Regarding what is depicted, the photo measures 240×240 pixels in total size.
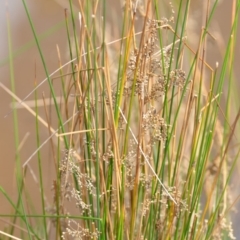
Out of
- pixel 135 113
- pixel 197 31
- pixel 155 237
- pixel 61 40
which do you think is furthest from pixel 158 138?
pixel 61 40

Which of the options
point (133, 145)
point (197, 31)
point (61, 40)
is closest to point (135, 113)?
point (133, 145)

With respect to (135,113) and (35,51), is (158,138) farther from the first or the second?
(35,51)

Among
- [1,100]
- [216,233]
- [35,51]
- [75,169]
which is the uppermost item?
[35,51]

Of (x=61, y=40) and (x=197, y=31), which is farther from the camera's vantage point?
(x=61, y=40)

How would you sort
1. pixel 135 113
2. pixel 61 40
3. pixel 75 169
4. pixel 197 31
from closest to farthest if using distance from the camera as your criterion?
pixel 75 169
pixel 135 113
pixel 197 31
pixel 61 40

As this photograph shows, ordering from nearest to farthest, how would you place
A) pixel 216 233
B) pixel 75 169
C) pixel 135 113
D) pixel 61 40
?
pixel 75 169 < pixel 216 233 < pixel 135 113 < pixel 61 40

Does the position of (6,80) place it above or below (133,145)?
above

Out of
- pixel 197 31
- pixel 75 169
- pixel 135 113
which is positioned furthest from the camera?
pixel 197 31

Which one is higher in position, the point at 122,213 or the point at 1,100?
the point at 1,100

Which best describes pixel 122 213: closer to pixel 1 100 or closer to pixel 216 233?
pixel 216 233
